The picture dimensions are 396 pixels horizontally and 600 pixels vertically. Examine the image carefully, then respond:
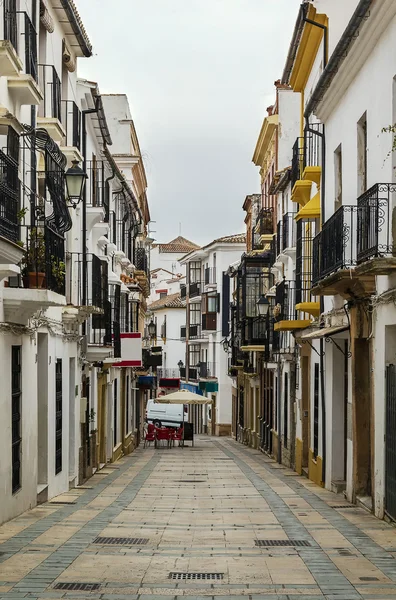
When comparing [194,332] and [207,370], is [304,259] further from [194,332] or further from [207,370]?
[194,332]

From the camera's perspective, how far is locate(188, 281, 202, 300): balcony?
222 feet

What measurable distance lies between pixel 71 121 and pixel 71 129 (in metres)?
0.17

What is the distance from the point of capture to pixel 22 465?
573 inches

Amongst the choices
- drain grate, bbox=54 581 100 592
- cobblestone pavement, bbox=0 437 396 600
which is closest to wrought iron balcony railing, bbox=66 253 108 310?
cobblestone pavement, bbox=0 437 396 600

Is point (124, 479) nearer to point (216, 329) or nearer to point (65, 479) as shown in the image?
point (65, 479)

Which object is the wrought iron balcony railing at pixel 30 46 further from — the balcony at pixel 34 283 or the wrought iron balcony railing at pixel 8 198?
the wrought iron balcony railing at pixel 8 198

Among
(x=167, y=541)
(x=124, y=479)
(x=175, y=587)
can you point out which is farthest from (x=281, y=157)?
(x=175, y=587)

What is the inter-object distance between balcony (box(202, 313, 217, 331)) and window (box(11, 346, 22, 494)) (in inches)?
1864

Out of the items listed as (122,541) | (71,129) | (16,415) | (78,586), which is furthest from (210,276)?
(78,586)

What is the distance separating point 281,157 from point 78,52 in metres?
14.7

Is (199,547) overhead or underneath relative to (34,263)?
underneath

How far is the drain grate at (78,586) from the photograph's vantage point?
29.1 feet

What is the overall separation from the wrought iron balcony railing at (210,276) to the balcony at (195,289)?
6.40ft

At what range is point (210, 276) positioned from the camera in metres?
64.4
